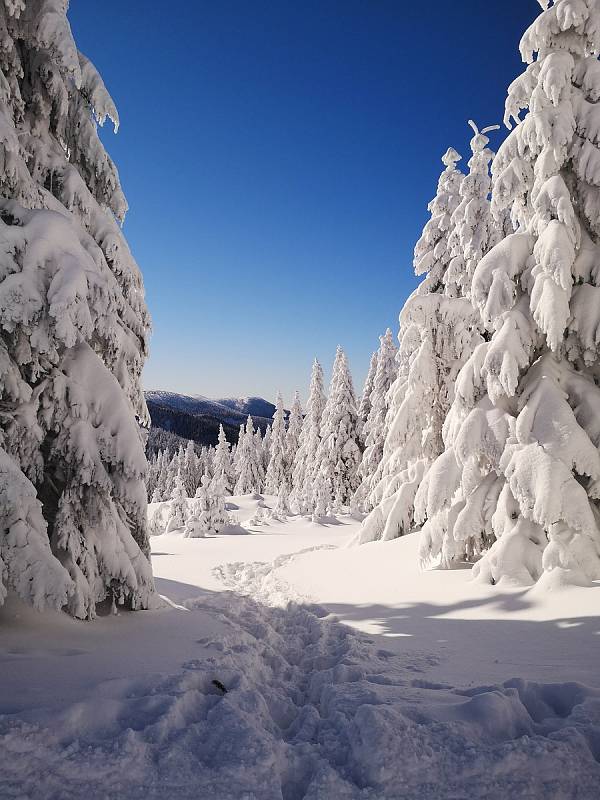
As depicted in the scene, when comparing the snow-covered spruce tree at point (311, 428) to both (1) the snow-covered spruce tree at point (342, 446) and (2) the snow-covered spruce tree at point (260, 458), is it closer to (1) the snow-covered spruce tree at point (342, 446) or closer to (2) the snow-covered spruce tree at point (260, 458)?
(1) the snow-covered spruce tree at point (342, 446)

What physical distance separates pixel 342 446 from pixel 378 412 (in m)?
5.77

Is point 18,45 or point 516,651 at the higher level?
point 18,45

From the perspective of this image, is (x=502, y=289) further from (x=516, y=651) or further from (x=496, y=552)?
(x=516, y=651)

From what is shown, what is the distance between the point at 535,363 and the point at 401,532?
8133mm

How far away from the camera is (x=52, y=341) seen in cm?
565

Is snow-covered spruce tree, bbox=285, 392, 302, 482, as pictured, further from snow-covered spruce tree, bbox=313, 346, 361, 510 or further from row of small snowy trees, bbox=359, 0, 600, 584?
row of small snowy trees, bbox=359, 0, 600, 584

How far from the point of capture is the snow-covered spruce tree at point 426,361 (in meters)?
15.9

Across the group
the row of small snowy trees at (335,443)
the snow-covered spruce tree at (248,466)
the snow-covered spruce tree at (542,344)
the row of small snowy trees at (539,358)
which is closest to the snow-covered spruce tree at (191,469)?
the snow-covered spruce tree at (248,466)

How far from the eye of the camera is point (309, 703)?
4266mm

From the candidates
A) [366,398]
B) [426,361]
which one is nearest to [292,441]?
[366,398]

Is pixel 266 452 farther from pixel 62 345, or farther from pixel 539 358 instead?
pixel 62 345

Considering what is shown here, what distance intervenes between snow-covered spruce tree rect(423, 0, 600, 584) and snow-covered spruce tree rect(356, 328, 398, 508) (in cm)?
2163

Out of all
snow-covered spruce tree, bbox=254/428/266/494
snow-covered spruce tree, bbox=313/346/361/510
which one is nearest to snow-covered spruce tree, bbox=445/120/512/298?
snow-covered spruce tree, bbox=313/346/361/510

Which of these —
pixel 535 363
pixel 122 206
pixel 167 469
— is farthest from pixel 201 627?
pixel 167 469
